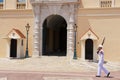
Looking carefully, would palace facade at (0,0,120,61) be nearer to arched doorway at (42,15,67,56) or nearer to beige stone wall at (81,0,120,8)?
beige stone wall at (81,0,120,8)

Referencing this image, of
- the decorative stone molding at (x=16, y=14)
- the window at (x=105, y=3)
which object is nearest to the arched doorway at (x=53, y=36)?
the decorative stone molding at (x=16, y=14)

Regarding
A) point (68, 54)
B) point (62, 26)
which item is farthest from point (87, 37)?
point (62, 26)

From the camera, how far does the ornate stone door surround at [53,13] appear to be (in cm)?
2800

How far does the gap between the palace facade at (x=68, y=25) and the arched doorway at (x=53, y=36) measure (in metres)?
0.22

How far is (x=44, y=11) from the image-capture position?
1137 inches

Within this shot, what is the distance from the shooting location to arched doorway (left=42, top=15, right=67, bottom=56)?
30278mm

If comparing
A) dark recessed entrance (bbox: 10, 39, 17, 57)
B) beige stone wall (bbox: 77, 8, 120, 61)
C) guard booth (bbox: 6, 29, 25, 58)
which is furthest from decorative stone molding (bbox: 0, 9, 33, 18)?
beige stone wall (bbox: 77, 8, 120, 61)

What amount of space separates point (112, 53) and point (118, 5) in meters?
4.43

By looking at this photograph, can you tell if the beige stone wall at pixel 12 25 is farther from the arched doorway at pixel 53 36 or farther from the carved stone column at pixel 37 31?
the arched doorway at pixel 53 36

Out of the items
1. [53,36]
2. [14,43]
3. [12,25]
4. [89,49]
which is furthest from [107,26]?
[53,36]

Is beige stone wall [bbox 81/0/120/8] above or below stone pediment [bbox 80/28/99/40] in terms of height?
above

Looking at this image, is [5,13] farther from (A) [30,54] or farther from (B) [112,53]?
(B) [112,53]

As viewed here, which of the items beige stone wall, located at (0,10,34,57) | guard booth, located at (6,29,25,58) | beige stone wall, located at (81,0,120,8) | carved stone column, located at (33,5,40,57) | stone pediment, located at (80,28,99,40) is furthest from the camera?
beige stone wall, located at (0,10,34,57)

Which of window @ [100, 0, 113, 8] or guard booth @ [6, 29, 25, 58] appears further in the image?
guard booth @ [6, 29, 25, 58]
